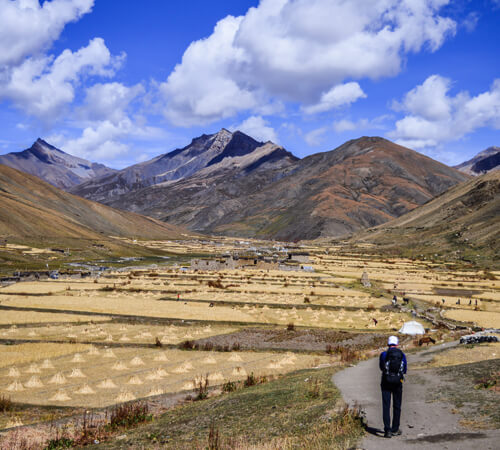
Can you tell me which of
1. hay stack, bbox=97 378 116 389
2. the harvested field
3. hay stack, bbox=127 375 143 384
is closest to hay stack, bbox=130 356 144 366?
the harvested field

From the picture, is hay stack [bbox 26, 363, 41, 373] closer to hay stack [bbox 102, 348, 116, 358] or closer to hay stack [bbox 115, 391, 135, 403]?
hay stack [bbox 102, 348, 116, 358]

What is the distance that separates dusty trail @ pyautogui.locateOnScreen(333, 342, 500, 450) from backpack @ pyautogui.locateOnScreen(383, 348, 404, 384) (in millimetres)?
1336

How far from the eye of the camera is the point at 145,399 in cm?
2034

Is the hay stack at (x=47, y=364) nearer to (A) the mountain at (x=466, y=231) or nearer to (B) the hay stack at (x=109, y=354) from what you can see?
(B) the hay stack at (x=109, y=354)

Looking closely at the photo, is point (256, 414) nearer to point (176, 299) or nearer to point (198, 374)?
point (198, 374)

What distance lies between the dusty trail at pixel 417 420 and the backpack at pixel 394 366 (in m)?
1.34

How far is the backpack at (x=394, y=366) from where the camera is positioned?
42.1 feet

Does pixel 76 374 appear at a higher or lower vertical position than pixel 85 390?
lower

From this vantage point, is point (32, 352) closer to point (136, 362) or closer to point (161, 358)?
point (136, 362)

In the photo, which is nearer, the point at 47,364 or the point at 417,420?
the point at 417,420

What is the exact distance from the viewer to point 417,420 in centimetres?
1344

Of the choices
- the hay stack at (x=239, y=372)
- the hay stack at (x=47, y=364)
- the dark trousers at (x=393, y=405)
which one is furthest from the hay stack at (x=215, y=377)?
the dark trousers at (x=393, y=405)

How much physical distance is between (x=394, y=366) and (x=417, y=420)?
6.51 ft

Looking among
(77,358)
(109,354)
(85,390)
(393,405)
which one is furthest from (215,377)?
(393,405)
